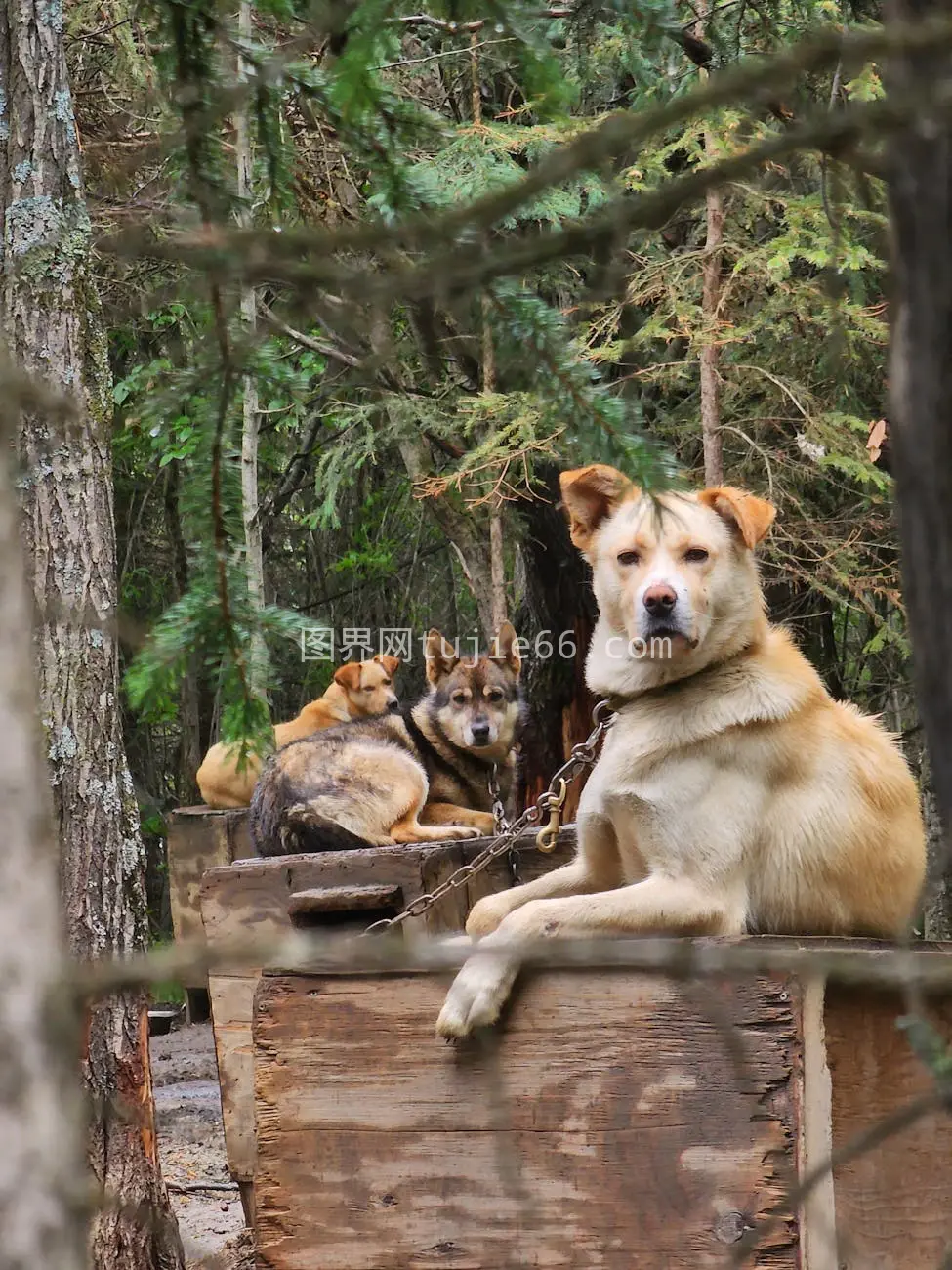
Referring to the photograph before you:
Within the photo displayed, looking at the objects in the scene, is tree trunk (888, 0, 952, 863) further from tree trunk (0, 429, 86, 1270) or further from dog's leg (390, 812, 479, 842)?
dog's leg (390, 812, 479, 842)

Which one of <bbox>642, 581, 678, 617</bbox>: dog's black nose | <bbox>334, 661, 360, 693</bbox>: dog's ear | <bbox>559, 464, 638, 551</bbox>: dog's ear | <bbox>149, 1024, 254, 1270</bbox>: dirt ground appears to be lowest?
<bbox>149, 1024, 254, 1270</bbox>: dirt ground

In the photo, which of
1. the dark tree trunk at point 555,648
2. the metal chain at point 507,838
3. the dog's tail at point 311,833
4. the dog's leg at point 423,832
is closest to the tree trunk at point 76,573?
the metal chain at point 507,838

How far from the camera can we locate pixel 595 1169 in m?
3.01

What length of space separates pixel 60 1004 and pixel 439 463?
10.9m

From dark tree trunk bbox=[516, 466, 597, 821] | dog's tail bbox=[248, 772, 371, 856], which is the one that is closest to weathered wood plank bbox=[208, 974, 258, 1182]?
dog's tail bbox=[248, 772, 371, 856]

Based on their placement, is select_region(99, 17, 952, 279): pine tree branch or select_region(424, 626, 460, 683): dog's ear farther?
select_region(424, 626, 460, 683): dog's ear

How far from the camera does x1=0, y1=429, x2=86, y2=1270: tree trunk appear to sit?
957 millimetres

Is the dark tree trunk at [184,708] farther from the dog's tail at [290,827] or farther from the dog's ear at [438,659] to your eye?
the dog's tail at [290,827]

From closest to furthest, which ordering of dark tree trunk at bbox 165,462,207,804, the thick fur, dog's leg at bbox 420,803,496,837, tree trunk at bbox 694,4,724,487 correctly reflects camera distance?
the thick fur → tree trunk at bbox 694,4,724,487 → dog's leg at bbox 420,803,496,837 → dark tree trunk at bbox 165,462,207,804

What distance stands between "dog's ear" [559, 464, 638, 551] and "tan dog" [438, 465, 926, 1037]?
247 mm

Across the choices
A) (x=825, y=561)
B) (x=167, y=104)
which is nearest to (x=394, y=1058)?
(x=167, y=104)

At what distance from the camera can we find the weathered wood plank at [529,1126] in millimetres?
2924

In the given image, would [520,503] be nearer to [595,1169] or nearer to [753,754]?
[753,754]

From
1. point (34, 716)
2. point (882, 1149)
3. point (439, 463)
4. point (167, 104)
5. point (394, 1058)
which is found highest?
point (439, 463)
